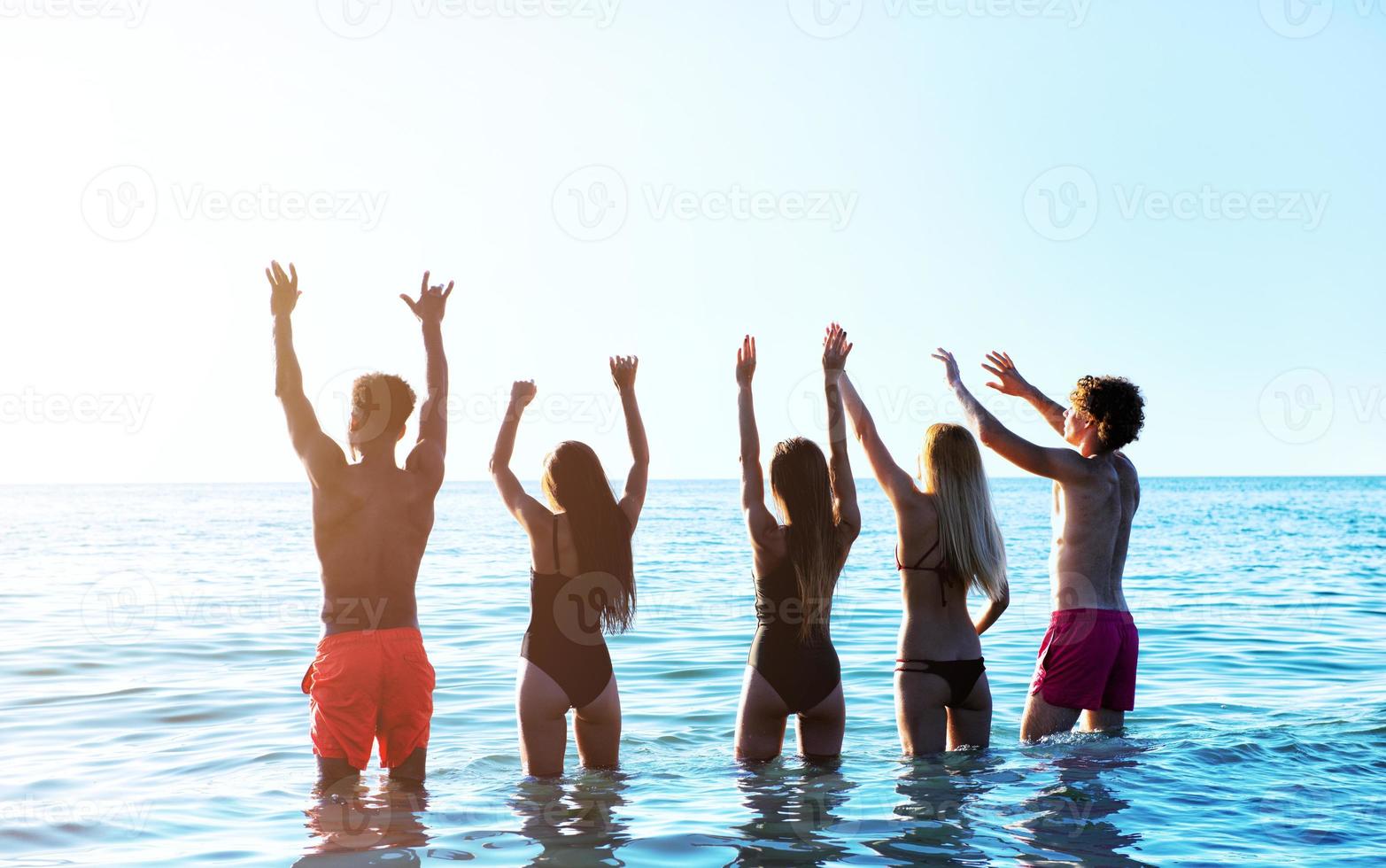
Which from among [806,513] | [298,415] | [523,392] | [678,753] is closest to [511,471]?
[523,392]

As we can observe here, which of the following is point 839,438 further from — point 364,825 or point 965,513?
point 364,825

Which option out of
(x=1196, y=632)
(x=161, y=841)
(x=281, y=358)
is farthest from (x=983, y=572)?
(x=1196, y=632)

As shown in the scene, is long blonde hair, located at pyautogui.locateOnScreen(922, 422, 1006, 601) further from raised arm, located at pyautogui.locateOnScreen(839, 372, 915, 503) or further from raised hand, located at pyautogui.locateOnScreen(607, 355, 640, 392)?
raised hand, located at pyautogui.locateOnScreen(607, 355, 640, 392)

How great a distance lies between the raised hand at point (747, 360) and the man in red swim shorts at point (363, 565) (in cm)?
151

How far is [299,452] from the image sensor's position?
441 cm

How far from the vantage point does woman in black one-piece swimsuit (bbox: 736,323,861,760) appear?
16.3ft

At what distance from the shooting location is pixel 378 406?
4.57 m

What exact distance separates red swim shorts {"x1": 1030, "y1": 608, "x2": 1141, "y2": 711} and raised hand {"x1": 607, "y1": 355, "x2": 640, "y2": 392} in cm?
243

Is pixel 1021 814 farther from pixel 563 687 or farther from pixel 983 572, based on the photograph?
pixel 563 687

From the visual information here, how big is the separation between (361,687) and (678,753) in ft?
8.51

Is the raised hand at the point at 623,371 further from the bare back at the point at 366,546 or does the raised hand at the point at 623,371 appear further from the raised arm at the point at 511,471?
the bare back at the point at 366,546

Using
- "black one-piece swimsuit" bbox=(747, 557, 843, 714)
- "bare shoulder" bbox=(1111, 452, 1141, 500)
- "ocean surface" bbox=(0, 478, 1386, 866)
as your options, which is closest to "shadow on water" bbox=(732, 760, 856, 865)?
"ocean surface" bbox=(0, 478, 1386, 866)

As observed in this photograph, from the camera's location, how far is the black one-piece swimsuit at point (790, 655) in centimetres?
503

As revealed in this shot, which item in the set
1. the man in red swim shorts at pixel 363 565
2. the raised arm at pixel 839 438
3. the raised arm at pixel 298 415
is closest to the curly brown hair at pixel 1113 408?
the raised arm at pixel 839 438
